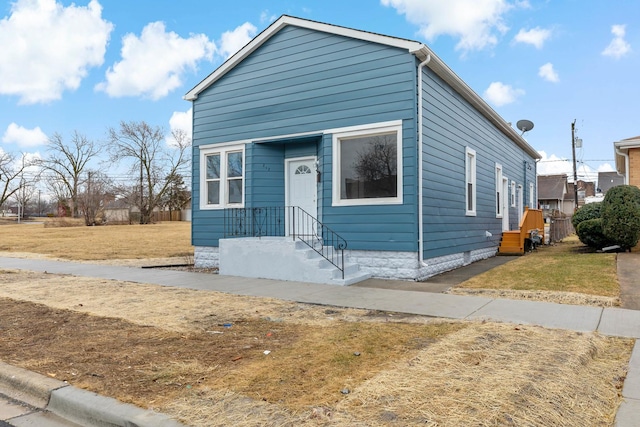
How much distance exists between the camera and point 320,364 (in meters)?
3.89

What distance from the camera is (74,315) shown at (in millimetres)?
6082

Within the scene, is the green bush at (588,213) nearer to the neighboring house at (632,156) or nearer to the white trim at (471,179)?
the neighboring house at (632,156)

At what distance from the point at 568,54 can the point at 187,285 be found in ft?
45.9

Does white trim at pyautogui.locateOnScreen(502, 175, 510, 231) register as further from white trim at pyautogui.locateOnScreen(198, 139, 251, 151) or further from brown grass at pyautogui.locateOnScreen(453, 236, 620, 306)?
white trim at pyautogui.locateOnScreen(198, 139, 251, 151)

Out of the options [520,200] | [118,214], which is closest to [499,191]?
[520,200]

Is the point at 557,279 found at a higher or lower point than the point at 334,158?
lower

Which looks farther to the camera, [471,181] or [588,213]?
[588,213]


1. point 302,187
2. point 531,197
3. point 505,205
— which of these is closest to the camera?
point 302,187

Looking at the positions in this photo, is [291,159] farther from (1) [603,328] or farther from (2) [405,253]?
(1) [603,328]

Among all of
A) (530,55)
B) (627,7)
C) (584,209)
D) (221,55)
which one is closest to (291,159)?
(221,55)

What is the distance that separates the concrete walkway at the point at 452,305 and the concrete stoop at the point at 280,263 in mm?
327

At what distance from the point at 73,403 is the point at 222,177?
8.82 meters

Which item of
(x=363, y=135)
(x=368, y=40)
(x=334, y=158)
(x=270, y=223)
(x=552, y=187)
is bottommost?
(x=270, y=223)

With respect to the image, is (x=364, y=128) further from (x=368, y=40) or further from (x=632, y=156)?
(x=632, y=156)
